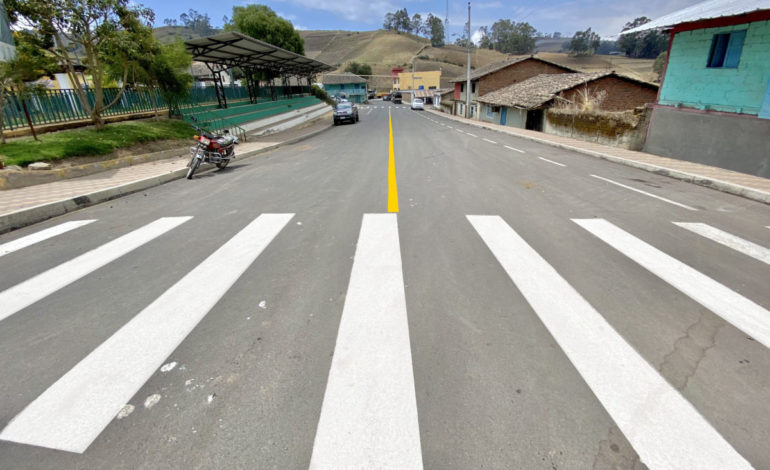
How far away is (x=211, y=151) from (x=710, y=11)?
15.7 metres

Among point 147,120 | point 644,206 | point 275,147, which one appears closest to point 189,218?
point 644,206

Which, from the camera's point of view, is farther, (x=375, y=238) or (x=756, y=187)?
(x=756, y=187)

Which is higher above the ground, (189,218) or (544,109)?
(544,109)

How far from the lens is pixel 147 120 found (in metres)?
14.1

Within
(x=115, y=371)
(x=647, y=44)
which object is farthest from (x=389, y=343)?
(x=647, y=44)

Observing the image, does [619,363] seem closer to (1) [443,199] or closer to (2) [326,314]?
(2) [326,314]

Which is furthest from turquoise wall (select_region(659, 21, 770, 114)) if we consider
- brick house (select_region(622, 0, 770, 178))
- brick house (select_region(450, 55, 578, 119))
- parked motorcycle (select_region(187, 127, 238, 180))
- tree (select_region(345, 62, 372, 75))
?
tree (select_region(345, 62, 372, 75))

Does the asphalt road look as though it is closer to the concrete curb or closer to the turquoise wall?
the concrete curb

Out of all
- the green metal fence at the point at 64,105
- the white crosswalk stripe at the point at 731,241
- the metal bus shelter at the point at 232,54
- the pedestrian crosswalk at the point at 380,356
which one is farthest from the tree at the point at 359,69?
the pedestrian crosswalk at the point at 380,356

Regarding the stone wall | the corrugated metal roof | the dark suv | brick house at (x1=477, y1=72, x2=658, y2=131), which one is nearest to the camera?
the corrugated metal roof

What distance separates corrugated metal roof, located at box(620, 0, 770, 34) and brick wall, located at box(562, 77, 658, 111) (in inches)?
538

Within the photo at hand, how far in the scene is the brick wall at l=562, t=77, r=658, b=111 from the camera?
25578 millimetres

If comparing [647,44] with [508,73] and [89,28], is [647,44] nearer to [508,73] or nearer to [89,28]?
[508,73]

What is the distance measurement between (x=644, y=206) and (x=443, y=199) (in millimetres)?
3668
